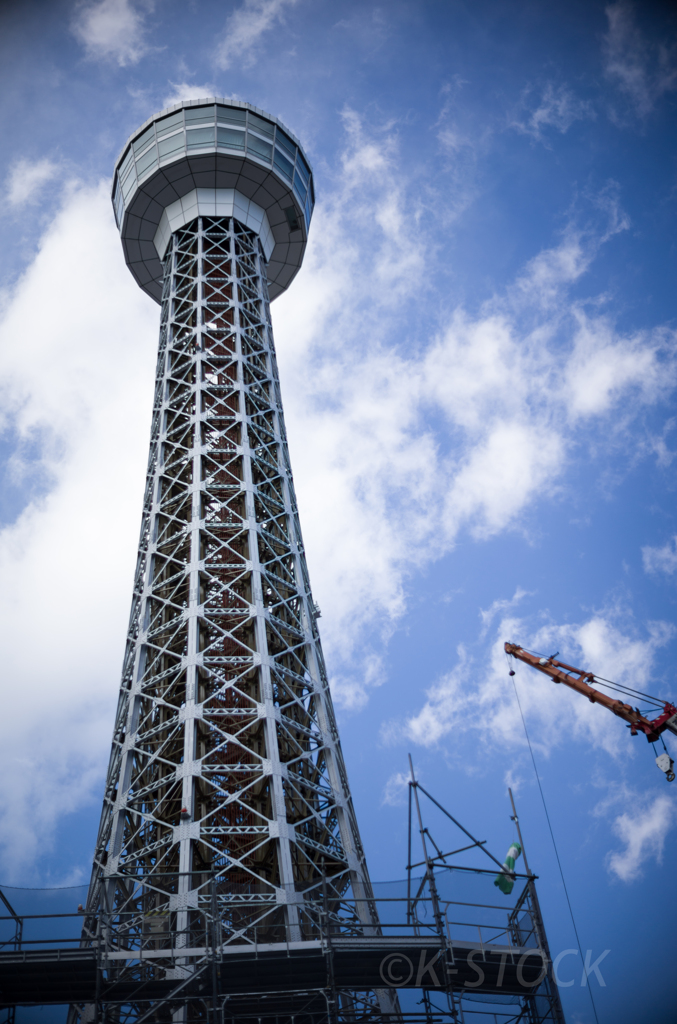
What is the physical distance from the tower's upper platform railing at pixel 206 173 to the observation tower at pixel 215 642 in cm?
14

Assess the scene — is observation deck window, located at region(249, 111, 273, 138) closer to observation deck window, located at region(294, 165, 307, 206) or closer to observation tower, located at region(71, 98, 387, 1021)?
observation tower, located at region(71, 98, 387, 1021)

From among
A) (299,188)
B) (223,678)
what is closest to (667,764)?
(223,678)

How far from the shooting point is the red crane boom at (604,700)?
220 feet

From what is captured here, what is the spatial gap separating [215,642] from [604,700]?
128ft

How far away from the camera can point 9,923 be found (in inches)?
1240

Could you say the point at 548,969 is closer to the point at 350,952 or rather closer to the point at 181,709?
the point at 350,952

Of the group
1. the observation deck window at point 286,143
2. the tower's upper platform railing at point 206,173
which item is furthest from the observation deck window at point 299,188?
the observation deck window at point 286,143

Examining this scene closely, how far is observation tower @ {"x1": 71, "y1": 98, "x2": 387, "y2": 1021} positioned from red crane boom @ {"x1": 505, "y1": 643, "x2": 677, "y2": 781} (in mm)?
30335

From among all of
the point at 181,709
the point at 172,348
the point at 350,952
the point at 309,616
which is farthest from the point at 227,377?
the point at 350,952

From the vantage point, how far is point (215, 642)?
43062mm

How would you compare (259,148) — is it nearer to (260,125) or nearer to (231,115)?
(260,125)

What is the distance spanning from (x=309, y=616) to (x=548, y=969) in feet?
66.9

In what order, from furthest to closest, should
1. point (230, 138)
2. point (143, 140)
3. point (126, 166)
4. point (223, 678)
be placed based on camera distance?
1. point (126, 166)
2. point (143, 140)
3. point (230, 138)
4. point (223, 678)

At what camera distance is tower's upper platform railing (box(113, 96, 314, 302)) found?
6350 centimetres
